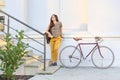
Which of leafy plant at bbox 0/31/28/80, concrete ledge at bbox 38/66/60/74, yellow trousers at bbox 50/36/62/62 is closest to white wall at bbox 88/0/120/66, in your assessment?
yellow trousers at bbox 50/36/62/62

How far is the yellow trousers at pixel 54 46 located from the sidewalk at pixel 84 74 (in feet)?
1.82

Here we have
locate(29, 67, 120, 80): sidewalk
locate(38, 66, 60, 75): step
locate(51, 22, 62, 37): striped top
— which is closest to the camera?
locate(29, 67, 120, 80): sidewalk

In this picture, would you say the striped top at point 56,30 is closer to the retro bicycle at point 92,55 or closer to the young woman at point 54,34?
the young woman at point 54,34

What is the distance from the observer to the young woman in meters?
13.9

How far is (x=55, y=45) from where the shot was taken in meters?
13.9

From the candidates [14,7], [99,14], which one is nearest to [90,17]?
[99,14]

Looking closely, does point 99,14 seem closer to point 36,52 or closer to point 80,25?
point 80,25

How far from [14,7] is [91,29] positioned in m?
3.06

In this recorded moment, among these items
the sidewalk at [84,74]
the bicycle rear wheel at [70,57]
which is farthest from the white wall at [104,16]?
the sidewalk at [84,74]

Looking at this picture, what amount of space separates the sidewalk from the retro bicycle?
0.27 m

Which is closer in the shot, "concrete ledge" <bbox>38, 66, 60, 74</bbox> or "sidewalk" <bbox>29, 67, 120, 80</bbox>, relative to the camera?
"sidewalk" <bbox>29, 67, 120, 80</bbox>

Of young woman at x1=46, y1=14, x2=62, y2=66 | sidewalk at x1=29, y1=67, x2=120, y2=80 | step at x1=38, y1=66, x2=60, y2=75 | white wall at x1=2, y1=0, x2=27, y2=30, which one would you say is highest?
white wall at x1=2, y1=0, x2=27, y2=30

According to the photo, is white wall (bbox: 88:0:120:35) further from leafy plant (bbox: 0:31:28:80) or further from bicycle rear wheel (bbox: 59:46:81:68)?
leafy plant (bbox: 0:31:28:80)

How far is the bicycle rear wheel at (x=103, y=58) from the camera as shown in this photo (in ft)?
45.6
